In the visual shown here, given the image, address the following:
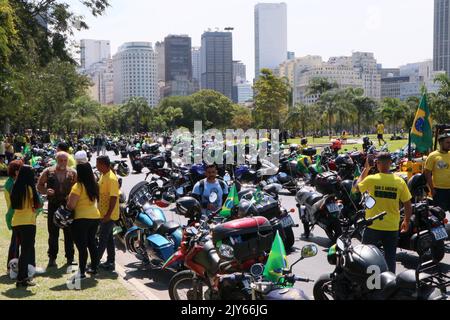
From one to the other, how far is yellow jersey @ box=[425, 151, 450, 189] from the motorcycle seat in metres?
3.93

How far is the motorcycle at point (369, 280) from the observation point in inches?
173

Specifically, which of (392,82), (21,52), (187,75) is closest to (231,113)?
(21,52)

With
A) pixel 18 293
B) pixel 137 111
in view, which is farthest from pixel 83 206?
pixel 137 111

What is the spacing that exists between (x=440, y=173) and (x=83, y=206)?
5.20 m

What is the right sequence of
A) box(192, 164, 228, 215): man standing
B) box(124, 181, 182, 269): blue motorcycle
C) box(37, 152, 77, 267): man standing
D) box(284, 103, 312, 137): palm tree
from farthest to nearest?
box(284, 103, 312, 137): palm tree < box(192, 164, 228, 215): man standing < box(37, 152, 77, 267): man standing < box(124, 181, 182, 269): blue motorcycle

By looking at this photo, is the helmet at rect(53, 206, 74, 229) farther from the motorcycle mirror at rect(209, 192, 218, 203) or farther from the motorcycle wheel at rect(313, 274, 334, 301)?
the motorcycle wheel at rect(313, 274, 334, 301)

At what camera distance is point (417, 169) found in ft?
33.8

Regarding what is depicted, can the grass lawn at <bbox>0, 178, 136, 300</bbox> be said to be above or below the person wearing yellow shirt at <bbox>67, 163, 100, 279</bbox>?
below

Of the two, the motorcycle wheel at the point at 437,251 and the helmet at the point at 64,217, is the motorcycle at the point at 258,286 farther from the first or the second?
the motorcycle wheel at the point at 437,251

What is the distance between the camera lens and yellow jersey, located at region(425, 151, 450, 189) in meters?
8.16

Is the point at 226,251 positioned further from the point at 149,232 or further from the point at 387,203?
the point at 149,232

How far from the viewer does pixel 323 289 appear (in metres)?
5.25

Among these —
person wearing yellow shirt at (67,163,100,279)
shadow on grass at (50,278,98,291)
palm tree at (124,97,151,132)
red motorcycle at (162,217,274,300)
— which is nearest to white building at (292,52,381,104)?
palm tree at (124,97,151,132)
